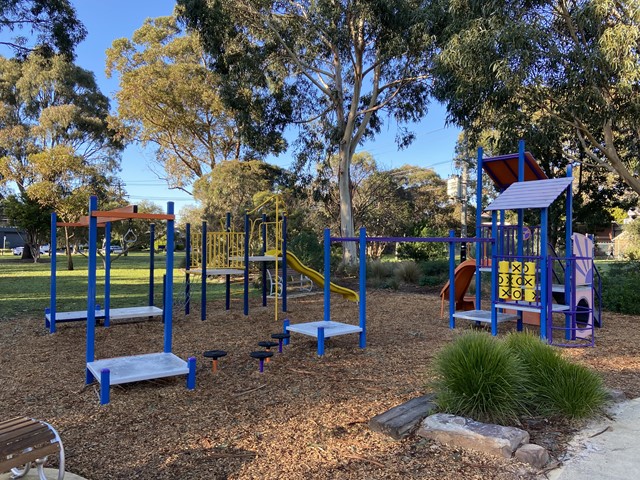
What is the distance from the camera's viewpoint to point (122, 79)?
85.9 feet

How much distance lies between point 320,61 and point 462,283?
1405cm

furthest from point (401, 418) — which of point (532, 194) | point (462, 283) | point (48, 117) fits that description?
point (48, 117)

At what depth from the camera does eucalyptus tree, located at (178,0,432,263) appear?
1709 centimetres

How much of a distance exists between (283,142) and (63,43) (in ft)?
35.6

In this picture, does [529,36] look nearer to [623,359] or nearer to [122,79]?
[623,359]

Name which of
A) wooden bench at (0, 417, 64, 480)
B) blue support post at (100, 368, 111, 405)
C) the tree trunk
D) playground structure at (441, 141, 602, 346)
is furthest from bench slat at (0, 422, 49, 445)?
the tree trunk

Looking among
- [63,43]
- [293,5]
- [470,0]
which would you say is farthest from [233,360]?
[293,5]

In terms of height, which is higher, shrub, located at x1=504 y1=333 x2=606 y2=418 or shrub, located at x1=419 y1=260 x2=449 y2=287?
shrub, located at x1=419 y1=260 x2=449 y2=287

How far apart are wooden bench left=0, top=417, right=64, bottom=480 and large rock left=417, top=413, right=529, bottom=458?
2460 millimetres

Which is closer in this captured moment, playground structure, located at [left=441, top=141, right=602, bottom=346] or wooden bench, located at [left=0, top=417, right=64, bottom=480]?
wooden bench, located at [left=0, top=417, right=64, bottom=480]

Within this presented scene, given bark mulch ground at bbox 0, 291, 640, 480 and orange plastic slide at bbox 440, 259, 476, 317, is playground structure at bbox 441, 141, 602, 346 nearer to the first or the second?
orange plastic slide at bbox 440, 259, 476, 317

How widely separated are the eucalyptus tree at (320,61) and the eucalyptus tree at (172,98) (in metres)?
5.18

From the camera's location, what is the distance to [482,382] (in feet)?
12.3

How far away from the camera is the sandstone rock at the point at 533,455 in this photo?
120 inches
